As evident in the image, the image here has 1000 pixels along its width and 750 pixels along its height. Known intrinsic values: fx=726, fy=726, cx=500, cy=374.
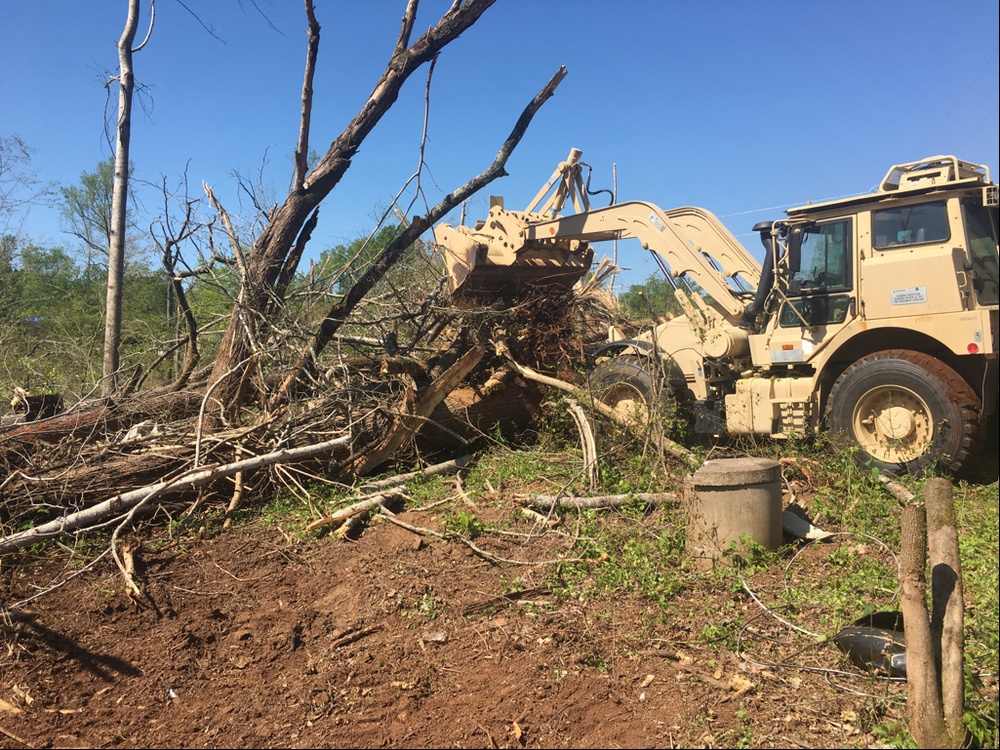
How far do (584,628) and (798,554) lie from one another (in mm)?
1701

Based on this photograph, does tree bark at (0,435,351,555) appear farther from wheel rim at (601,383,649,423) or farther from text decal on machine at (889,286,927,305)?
text decal on machine at (889,286,927,305)

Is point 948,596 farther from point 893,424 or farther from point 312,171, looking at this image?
point 312,171

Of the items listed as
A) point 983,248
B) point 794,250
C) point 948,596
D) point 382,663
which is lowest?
point 382,663

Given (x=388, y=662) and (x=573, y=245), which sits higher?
(x=573, y=245)

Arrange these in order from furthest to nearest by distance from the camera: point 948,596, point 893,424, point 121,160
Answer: point 121,160, point 893,424, point 948,596

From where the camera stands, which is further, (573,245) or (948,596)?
(573,245)

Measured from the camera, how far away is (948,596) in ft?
9.32

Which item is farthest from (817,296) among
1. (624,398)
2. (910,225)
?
(624,398)

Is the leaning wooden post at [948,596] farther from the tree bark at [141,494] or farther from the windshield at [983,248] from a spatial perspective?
Answer: the tree bark at [141,494]

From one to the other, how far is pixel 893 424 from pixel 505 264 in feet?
13.8

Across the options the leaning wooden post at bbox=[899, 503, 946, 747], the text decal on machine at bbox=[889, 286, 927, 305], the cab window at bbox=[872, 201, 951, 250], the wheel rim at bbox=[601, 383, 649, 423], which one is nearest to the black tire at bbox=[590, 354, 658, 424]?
the wheel rim at bbox=[601, 383, 649, 423]

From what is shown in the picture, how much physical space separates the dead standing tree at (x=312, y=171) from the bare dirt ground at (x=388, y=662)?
2.70 metres

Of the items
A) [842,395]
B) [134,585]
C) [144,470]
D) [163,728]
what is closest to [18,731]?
[163,728]

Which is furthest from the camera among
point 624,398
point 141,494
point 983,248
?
point 624,398
